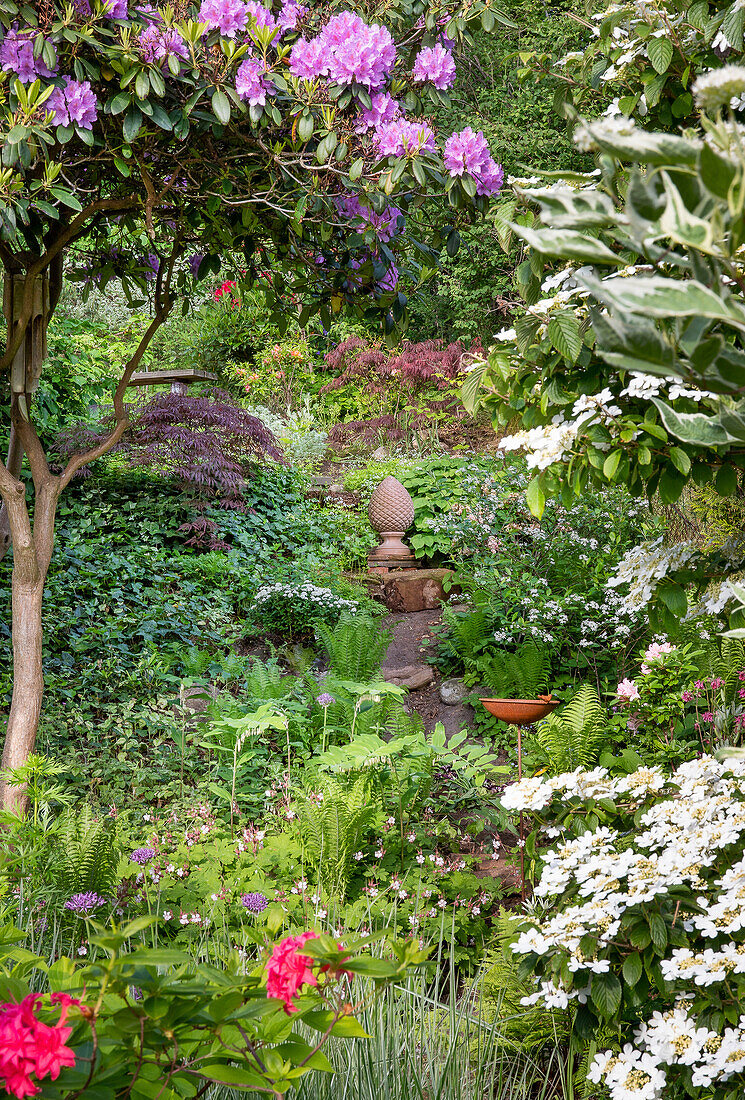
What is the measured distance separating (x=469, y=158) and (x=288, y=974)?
2.15 metres

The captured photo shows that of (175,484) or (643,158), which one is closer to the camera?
(643,158)

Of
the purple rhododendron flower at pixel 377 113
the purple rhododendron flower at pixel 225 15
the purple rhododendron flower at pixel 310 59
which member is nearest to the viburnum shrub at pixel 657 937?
the purple rhododendron flower at pixel 377 113

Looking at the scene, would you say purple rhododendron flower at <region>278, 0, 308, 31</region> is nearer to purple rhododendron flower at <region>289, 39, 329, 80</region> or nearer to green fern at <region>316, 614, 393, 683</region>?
purple rhododendron flower at <region>289, 39, 329, 80</region>

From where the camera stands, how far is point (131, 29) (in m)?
2.07

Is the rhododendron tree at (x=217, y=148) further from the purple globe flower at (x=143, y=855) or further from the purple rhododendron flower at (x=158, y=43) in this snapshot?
the purple globe flower at (x=143, y=855)

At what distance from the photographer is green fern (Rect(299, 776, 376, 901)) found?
275 centimetres

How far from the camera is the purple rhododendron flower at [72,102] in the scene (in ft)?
6.91

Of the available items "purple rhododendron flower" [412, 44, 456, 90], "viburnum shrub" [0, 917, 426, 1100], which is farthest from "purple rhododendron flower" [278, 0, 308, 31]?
"viburnum shrub" [0, 917, 426, 1100]

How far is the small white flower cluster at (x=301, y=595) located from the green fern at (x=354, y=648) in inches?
18.0

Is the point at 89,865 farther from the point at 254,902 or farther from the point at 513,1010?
the point at 513,1010

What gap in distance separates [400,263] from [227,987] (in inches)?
109

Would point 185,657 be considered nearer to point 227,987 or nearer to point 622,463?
point 622,463

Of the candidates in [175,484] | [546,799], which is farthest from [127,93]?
[175,484]

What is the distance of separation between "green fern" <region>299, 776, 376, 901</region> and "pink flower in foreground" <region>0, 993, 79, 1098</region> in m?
2.06
